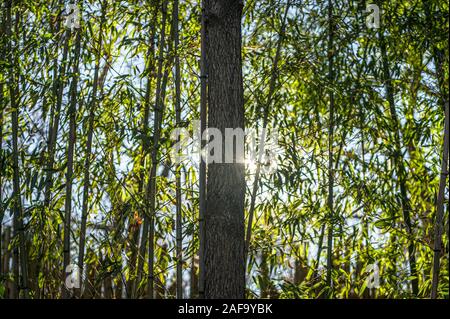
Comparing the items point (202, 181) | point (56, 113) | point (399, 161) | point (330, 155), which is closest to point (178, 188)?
point (202, 181)

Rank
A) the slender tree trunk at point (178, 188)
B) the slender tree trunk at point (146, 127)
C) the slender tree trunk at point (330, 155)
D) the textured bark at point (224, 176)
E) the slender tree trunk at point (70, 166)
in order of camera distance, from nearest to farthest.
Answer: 1. the textured bark at point (224, 176)
2. the slender tree trunk at point (178, 188)
3. the slender tree trunk at point (70, 166)
4. the slender tree trunk at point (146, 127)
5. the slender tree trunk at point (330, 155)

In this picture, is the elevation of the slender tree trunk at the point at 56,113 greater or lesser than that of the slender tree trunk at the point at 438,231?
greater

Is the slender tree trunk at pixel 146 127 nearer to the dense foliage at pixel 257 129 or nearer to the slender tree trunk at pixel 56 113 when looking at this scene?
the dense foliage at pixel 257 129

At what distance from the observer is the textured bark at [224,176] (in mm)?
3000

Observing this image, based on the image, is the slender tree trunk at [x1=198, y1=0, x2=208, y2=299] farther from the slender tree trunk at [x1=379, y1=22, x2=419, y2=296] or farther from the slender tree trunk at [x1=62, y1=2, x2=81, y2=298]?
the slender tree trunk at [x1=379, y1=22, x2=419, y2=296]

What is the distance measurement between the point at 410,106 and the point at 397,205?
1.87ft

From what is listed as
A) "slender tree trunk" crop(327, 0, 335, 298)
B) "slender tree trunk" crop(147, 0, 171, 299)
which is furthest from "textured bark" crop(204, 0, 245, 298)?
"slender tree trunk" crop(327, 0, 335, 298)

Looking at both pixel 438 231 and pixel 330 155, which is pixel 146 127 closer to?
pixel 330 155

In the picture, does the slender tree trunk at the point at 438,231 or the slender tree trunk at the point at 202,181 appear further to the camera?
the slender tree trunk at the point at 438,231

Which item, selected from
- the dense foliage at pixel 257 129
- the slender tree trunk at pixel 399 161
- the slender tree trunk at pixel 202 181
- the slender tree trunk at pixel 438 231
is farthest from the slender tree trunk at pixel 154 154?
the slender tree trunk at pixel 438 231

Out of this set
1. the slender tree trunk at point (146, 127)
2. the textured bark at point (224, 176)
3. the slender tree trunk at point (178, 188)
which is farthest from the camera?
the slender tree trunk at point (146, 127)

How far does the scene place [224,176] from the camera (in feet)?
10.00

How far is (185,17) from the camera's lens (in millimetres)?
4109

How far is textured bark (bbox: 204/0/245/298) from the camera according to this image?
3000mm
